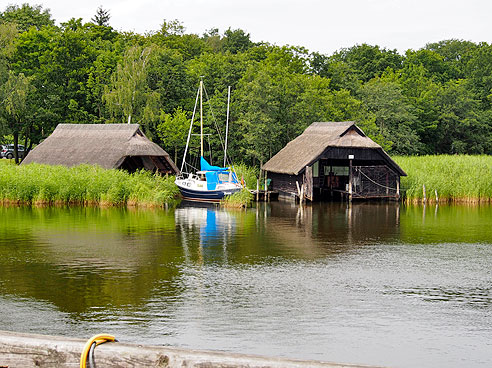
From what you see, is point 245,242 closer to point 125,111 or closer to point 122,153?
point 122,153

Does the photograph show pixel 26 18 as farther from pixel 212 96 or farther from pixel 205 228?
pixel 205 228

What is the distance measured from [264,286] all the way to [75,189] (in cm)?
2207

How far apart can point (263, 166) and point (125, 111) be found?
1198 centimetres

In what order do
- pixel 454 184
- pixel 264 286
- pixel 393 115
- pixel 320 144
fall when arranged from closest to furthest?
pixel 264 286 < pixel 320 144 < pixel 454 184 < pixel 393 115

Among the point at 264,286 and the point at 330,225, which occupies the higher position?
the point at 330,225

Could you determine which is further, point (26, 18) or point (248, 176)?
point (26, 18)

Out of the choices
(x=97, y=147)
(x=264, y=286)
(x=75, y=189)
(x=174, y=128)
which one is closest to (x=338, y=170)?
(x=174, y=128)

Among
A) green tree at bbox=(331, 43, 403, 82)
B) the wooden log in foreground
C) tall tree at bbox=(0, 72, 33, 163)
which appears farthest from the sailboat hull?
green tree at bbox=(331, 43, 403, 82)

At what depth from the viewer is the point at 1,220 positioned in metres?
28.3

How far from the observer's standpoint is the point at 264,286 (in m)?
15.9

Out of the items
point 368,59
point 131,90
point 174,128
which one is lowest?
A: point 174,128

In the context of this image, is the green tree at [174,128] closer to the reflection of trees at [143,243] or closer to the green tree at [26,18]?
the reflection of trees at [143,243]

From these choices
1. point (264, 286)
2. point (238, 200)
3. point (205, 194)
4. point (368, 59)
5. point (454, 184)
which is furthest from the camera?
A: point (368, 59)

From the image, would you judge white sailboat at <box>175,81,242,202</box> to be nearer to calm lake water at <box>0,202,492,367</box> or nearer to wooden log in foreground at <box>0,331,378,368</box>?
calm lake water at <box>0,202,492,367</box>
